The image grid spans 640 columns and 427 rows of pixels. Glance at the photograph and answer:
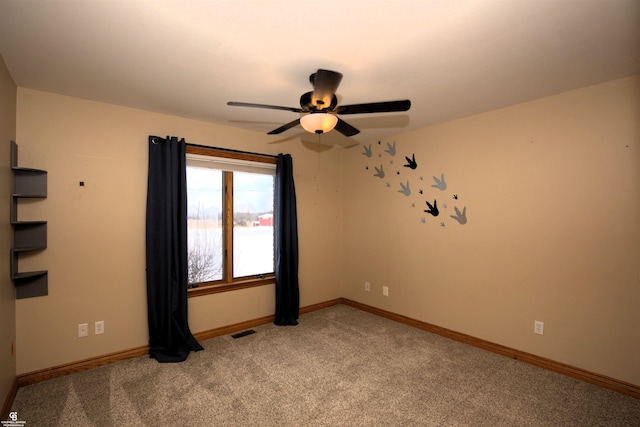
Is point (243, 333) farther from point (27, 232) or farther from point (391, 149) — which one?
point (391, 149)

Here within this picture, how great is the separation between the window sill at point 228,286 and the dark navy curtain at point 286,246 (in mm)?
→ 163

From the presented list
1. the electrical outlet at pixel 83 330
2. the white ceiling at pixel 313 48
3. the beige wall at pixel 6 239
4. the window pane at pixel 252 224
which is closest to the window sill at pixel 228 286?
the window pane at pixel 252 224

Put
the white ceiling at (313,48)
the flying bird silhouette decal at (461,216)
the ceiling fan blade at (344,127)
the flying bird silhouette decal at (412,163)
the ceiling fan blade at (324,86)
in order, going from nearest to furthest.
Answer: the white ceiling at (313,48) → the ceiling fan blade at (324,86) → the ceiling fan blade at (344,127) → the flying bird silhouette decal at (461,216) → the flying bird silhouette decal at (412,163)

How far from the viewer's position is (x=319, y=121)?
215 centimetres

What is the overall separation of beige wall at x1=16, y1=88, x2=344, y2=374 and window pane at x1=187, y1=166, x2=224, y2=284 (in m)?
0.33

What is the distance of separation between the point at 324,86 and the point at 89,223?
246 centimetres

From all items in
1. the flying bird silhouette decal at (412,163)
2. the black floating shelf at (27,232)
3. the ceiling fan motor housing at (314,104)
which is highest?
the ceiling fan motor housing at (314,104)

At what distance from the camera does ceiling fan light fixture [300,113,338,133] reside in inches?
83.7

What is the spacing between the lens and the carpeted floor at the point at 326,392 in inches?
82.5

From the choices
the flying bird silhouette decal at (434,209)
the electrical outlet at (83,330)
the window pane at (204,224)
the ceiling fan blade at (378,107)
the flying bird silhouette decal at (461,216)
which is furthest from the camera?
the flying bird silhouette decal at (434,209)

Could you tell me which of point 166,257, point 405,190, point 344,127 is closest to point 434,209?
point 405,190

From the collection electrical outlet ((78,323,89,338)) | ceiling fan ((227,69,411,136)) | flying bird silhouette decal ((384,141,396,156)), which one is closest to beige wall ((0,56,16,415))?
electrical outlet ((78,323,89,338))

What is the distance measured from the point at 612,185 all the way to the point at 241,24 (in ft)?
9.74

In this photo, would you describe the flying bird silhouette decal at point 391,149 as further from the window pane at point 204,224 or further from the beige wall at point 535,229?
the window pane at point 204,224
